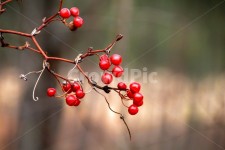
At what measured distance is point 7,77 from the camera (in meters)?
0.93

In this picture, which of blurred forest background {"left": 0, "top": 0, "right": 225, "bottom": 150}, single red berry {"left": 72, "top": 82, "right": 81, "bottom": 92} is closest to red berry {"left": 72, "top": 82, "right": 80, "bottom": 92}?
single red berry {"left": 72, "top": 82, "right": 81, "bottom": 92}

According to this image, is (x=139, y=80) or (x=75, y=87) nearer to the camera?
(x=75, y=87)

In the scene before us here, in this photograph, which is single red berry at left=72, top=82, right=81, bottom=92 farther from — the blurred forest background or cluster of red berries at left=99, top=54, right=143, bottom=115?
the blurred forest background

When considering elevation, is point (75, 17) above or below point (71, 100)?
above

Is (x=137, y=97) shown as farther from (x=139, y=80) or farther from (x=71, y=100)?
(x=139, y=80)

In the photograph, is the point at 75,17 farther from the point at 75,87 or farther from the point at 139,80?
the point at 139,80

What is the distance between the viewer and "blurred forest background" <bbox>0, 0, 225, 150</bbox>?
94 cm

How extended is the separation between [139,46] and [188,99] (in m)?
0.22

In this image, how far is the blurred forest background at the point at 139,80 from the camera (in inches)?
37.0

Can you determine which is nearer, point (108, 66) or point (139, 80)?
point (108, 66)

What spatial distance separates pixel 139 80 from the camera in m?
1.00

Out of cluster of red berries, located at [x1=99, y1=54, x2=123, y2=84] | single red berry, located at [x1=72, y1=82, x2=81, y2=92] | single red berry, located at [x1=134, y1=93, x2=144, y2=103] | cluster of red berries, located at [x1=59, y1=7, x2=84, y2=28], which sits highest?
cluster of red berries, located at [x1=59, y1=7, x2=84, y2=28]

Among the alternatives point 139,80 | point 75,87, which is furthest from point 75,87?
point 139,80

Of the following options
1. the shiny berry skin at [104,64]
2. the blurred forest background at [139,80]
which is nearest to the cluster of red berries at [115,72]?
the shiny berry skin at [104,64]
